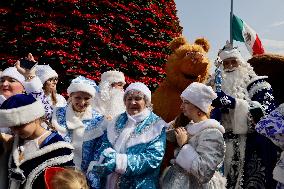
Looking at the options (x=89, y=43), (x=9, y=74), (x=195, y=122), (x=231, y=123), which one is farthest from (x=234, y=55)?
(x=89, y=43)

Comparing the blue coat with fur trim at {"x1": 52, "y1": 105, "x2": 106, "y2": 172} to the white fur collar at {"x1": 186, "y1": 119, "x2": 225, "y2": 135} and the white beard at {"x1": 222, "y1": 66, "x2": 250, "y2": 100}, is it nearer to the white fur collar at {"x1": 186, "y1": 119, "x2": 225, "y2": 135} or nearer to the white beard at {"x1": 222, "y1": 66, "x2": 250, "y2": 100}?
the white fur collar at {"x1": 186, "y1": 119, "x2": 225, "y2": 135}

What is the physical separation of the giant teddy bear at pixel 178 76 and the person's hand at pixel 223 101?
0.61m

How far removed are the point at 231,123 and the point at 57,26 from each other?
5.93 metres

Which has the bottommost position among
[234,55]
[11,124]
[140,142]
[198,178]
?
[198,178]

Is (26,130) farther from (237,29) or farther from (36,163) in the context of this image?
(237,29)

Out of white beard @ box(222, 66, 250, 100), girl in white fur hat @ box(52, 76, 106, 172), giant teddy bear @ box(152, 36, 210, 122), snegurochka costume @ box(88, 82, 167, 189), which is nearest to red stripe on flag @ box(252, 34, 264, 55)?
giant teddy bear @ box(152, 36, 210, 122)

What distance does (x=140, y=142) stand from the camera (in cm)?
422

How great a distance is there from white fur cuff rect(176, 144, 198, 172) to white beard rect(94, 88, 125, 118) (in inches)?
96.6

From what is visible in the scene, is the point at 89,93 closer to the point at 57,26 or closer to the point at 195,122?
the point at 195,122

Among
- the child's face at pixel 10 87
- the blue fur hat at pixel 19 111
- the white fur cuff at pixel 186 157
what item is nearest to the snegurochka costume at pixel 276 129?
the white fur cuff at pixel 186 157

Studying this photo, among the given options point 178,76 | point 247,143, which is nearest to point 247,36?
point 178,76

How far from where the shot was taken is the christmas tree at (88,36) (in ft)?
32.4

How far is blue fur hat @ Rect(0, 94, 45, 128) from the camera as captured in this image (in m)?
3.19

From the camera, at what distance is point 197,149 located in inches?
166
